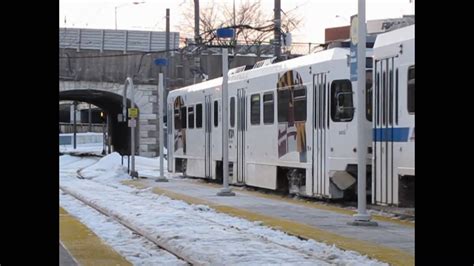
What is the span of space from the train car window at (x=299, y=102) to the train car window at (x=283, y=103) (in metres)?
0.47

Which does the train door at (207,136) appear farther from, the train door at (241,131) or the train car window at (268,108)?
the train car window at (268,108)

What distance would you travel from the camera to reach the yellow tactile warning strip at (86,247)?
949cm

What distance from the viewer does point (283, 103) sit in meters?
18.2

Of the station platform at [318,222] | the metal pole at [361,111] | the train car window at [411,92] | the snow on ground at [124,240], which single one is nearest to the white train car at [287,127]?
the station platform at [318,222]

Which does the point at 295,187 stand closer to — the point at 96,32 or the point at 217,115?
the point at 217,115

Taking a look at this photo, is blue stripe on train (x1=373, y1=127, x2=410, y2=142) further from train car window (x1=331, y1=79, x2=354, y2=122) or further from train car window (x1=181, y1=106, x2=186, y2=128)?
train car window (x1=181, y1=106, x2=186, y2=128)

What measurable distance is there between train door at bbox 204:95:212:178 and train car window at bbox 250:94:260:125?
402 cm

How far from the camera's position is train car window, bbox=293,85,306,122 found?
16992 millimetres

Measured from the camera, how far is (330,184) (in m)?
15.7

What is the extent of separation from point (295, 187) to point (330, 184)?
239cm

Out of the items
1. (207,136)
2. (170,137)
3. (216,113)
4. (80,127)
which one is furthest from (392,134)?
(80,127)

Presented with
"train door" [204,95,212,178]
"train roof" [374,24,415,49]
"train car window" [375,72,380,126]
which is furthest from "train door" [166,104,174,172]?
"train roof" [374,24,415,49]
